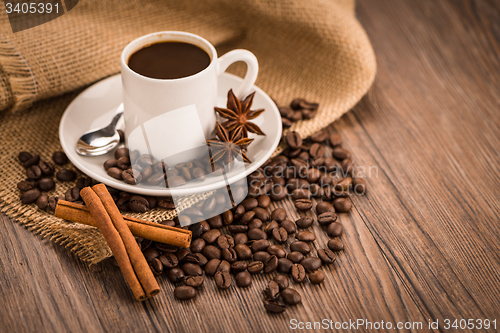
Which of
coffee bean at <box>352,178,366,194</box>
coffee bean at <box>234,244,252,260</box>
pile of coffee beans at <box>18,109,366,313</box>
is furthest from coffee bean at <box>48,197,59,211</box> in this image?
coffee bean at <box>352,178,366,194</box>

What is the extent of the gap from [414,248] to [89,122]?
1226 mm

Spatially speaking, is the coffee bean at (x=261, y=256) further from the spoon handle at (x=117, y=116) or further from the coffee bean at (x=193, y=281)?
the spoon handle at (x=117, y=116)

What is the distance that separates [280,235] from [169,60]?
68 cm

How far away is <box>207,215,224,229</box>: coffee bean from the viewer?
1.30 meters

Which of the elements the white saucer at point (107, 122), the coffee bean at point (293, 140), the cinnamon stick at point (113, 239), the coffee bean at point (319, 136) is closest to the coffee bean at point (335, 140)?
the coffee bean at point (319, 136)

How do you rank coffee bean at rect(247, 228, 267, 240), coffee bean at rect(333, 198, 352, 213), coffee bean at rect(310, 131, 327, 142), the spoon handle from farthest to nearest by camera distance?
coffee bean at rect(310, 131, 327, 142)
the spoon handle
coffee bean at rect(333, 198, 352, 213)
coffee bean at rect(247, 228, 267, 240)

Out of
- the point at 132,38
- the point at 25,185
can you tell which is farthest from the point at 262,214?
the point at 132,38

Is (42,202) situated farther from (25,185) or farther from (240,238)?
(240,238)

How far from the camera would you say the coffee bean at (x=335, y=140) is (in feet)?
5.32

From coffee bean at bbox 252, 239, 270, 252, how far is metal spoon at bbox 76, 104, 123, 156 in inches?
24.2

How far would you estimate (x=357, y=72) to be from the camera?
176 centimetres

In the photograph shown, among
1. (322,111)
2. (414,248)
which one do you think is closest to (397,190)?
(414,248)

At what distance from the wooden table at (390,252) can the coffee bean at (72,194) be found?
0.16 metres

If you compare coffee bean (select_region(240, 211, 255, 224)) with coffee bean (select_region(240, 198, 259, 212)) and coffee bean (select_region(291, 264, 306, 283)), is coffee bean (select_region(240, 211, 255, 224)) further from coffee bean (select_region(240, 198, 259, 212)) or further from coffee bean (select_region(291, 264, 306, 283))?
coffee bean (select_region(291, 264, 306, 283))
